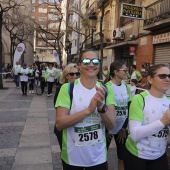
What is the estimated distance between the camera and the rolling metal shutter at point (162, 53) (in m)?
11.6

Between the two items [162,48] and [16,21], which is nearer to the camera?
[162,48]

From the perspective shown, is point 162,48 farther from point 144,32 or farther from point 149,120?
point 149,120

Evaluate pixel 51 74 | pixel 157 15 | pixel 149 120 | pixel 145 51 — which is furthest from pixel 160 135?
pixel 145 51

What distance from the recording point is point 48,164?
151 inches

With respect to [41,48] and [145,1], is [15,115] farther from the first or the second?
[41,48]

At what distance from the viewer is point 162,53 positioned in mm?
12148

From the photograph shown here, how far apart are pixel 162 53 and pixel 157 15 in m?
1.96

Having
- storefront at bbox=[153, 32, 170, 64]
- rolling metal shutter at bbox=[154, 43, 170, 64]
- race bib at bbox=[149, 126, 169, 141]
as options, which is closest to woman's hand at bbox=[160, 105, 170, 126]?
race bib at bbox=[149, 126, 169, 141]

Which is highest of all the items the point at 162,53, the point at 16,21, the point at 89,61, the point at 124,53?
the point at 16,21

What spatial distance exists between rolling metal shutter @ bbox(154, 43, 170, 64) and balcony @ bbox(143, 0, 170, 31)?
1.04 metres

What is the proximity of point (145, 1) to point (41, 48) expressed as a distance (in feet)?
208

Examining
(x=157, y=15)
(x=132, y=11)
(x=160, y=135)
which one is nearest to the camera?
(x=160, y=135)

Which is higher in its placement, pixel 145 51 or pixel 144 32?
pixel 144 32

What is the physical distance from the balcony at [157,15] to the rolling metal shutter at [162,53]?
40.9 inches
